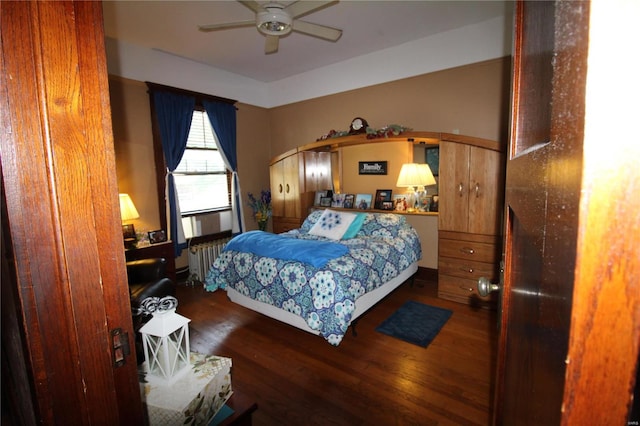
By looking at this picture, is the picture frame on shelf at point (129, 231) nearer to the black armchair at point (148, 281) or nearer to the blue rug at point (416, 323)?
the black armchair at point (148, 281)

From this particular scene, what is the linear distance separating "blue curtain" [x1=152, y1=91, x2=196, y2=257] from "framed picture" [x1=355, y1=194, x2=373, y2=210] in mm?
2471

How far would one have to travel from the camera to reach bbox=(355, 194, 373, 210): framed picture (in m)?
4.34

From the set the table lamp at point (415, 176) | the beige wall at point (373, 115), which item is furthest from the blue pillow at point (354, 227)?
the beige wall at point (373, 115)

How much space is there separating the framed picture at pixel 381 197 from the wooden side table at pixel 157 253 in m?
2.71

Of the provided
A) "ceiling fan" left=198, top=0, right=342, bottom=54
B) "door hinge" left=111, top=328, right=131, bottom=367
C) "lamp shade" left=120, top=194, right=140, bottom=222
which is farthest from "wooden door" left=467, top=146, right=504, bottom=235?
"lamp shade" left=120, top=194, right=140, bottom=222

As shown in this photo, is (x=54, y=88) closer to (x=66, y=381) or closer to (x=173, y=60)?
(x=66, y=381)

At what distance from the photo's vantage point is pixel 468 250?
3260mm

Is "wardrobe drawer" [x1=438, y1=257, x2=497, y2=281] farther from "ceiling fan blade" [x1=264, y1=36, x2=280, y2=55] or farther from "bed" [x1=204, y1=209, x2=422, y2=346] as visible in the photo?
"ceiling fan blade" [x1=264, y1=36, x2=280, y2=55]

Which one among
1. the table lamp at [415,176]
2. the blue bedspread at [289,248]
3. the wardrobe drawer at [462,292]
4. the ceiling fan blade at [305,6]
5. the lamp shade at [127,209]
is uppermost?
the ceiling fan blade at [305,6]

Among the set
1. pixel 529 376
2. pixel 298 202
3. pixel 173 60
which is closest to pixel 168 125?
pixel 173 60

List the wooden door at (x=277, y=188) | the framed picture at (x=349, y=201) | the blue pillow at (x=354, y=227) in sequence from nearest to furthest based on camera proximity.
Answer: the blue pillow at (x=354, y=227), the framed picture at (x=349, y=201), the wooden door at (x=277, y=188)

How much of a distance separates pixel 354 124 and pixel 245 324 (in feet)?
9.32

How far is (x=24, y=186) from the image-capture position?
1.81 feet

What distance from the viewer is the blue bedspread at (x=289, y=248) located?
262 centimetres
